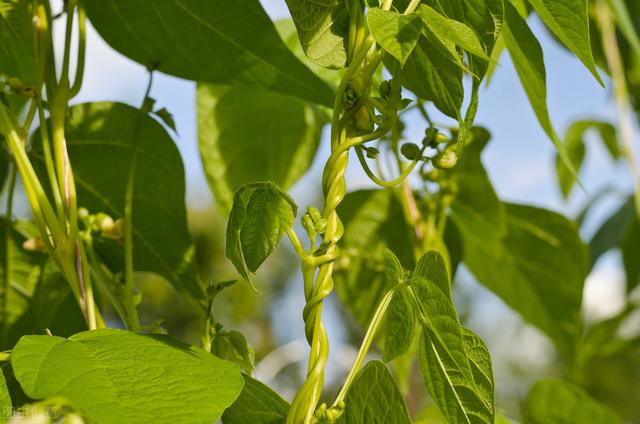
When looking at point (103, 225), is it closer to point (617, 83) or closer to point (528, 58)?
point (528, 58)

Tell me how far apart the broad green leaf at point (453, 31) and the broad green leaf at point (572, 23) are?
5cm

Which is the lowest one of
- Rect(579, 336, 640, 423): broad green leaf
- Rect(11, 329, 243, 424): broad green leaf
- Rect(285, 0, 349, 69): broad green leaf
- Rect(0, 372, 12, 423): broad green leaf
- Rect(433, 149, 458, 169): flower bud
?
Rect(579, 336, 640, 423): broad green leaf

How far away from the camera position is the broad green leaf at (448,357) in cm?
31

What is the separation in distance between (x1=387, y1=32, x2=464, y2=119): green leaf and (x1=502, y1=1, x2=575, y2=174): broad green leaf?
4cm

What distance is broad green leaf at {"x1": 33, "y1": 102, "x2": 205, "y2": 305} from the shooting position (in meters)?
0.46

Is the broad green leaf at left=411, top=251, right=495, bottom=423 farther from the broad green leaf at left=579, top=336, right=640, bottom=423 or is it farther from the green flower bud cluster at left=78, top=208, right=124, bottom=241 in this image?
the broad green leaf at left=579, top=336, right=640, bottom=423

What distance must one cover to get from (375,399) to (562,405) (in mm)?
411

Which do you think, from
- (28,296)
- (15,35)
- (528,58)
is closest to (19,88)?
(15,35)

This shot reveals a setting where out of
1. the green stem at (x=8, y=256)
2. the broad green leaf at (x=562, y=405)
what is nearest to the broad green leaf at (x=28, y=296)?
the green stem at (x=8, y=256)

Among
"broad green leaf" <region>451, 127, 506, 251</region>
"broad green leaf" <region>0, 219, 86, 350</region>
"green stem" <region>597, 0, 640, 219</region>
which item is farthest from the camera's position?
"green stem" <region>597, 0, 640, 219</region>

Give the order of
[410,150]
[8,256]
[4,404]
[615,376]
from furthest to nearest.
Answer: [615,376] → [8,256] → [410,150] → [4,404]

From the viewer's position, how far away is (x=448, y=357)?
1.06 ft

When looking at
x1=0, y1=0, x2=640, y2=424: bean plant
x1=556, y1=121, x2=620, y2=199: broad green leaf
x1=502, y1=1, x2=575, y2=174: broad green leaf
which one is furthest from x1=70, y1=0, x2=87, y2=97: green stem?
x1=556, y1=121, x2=620, y2=199: broad green leaf

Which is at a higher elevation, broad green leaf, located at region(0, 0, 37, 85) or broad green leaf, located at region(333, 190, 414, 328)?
broad green leaf, located at region(0, 0, 37, 85)
